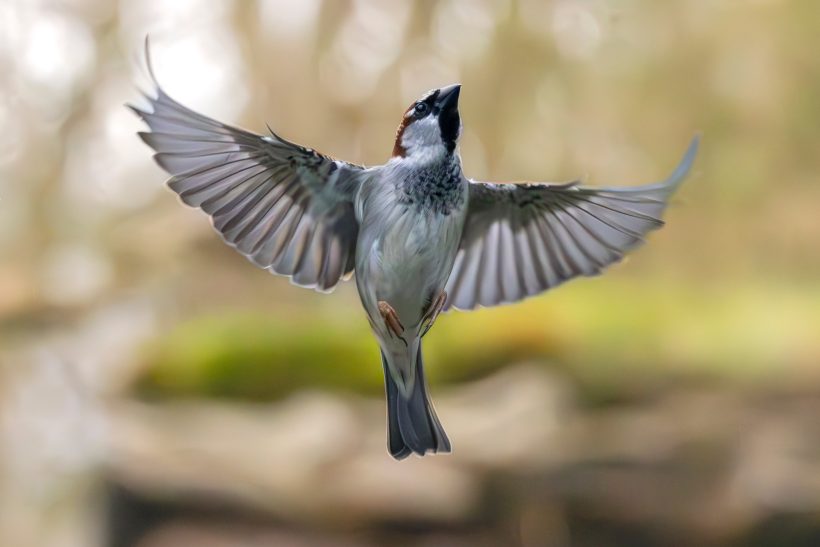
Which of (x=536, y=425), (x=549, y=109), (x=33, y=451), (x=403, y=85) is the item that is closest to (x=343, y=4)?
(x=403, y=85)

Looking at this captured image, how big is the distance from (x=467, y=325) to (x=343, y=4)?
0.94 metres

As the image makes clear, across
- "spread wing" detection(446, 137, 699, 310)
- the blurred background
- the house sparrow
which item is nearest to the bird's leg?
the house sparrow

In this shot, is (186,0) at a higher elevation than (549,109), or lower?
higher

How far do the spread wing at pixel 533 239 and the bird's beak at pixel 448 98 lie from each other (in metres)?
0.15

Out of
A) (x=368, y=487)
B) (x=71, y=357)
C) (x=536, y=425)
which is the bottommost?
(x=368, y=487)

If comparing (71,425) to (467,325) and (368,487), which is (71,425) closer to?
(368,487)

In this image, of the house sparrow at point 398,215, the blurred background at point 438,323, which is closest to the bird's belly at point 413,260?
the house sparrow at point 398,215

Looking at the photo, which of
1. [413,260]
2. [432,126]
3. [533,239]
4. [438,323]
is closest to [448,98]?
[432,126]

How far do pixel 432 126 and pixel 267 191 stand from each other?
176mm

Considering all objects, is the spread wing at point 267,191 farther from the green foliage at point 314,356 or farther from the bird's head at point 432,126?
the green foliage at point 314,356

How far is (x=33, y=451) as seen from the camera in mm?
2889

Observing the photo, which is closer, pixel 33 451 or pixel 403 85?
pixel 403 85

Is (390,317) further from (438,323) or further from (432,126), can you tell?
(438,323)

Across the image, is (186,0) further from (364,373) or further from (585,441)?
(585,441)
